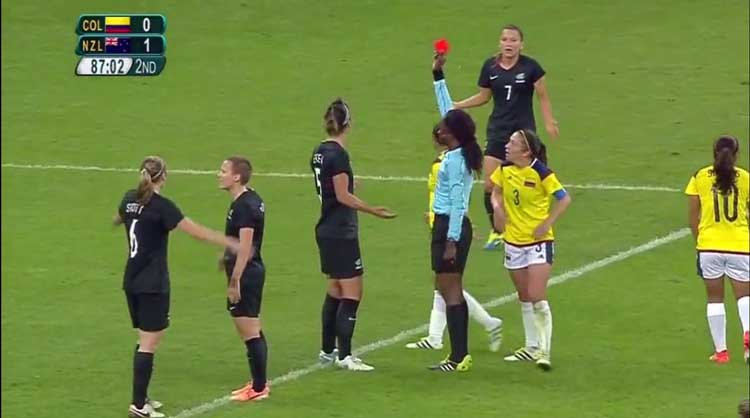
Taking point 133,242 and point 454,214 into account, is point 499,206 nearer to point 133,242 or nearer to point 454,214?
point 454,214

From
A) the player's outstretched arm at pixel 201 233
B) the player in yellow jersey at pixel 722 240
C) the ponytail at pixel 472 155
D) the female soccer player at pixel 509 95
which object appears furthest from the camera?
the female soccer player at pixel 509 95

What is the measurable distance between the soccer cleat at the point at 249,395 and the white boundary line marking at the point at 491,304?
0.08m

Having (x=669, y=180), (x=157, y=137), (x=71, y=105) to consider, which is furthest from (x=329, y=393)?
(x=71, y=105)

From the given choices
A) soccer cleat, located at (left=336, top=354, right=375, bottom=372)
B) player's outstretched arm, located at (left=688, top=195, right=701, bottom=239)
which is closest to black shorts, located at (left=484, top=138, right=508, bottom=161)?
player's outstretched arm, located at (left=688, top=195, right=701, bottom=239)

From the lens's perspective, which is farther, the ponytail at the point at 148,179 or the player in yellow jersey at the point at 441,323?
the player in yellow jersey at the point at 441,323

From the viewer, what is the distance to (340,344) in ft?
45.9

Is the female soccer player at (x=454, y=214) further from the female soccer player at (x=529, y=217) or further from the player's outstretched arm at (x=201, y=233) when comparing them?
the player's outstretched arm at (x=201, y=233)

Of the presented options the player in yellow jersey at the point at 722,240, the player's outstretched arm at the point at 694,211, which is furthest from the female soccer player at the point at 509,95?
the player in yellow jersey at the point at 722,240

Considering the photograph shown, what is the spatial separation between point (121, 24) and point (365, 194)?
5.86m

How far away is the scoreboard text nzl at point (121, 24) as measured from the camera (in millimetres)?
16719

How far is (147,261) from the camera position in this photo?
41.1 feet

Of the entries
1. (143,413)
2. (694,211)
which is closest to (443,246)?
→ (694,211)

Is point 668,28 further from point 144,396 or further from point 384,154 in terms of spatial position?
point 144,396

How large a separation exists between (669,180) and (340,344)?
368 inches
